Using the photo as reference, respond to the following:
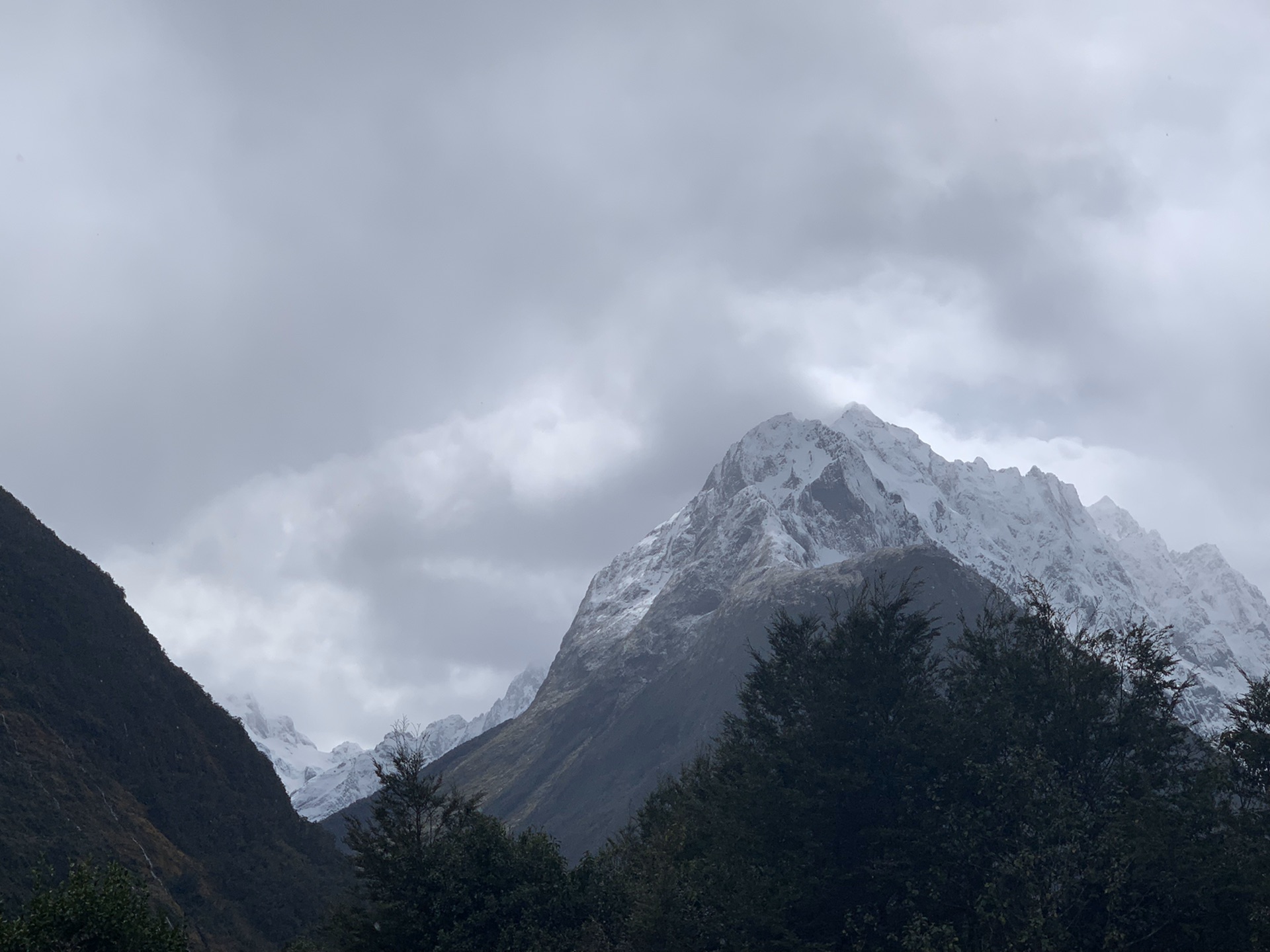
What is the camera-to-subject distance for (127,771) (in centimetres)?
10256

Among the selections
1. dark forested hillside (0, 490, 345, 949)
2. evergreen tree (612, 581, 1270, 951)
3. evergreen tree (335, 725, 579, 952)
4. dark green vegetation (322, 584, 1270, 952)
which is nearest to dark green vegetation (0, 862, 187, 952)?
evergreen tree (335, 725, 579, 952)

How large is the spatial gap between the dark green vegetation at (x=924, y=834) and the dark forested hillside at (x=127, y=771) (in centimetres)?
4018

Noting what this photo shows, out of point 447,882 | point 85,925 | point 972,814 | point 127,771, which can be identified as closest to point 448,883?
point 447,882

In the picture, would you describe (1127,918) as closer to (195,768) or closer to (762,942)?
(762,942)

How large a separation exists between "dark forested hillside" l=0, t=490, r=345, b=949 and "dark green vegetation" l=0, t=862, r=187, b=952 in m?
44.1

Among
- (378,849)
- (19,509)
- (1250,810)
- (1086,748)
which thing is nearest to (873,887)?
(1086,748)

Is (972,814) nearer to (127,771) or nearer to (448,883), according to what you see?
(448,883)

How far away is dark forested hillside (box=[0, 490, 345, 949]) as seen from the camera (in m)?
84.6

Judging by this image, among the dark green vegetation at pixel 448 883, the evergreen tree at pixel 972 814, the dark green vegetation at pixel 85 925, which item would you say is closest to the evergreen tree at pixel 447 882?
the dark green vegetation at pixel 448 883

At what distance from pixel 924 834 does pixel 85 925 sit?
3073 centimetres

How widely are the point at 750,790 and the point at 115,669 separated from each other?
92755mm

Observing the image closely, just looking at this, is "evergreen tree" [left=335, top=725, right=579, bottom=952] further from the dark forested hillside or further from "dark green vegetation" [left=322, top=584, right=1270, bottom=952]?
the dark forested hillside

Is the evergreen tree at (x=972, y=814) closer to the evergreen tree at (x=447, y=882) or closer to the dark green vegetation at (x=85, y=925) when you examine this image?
the evergreen tree at (x=447, y=882)

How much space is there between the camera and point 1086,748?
44969 mm
